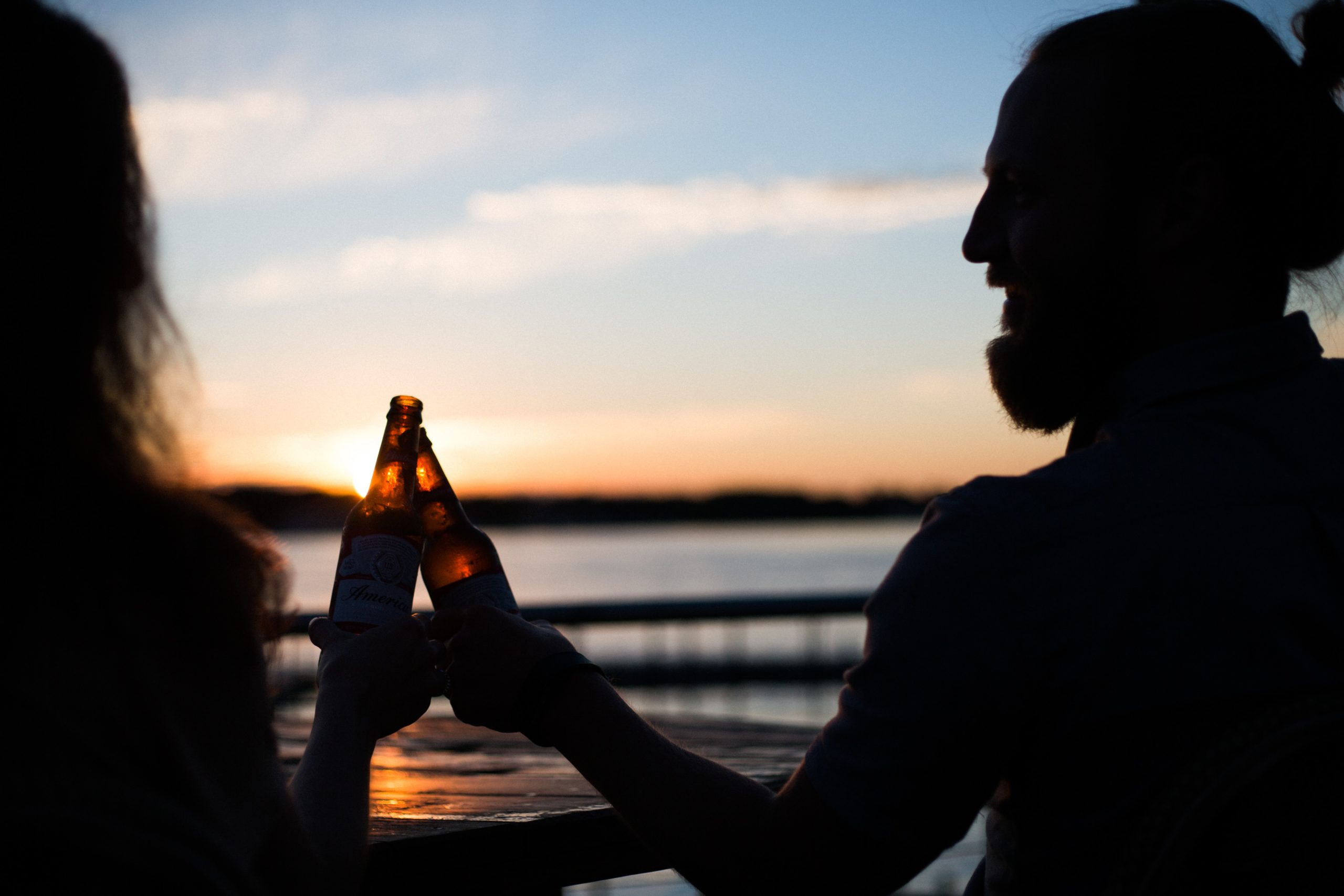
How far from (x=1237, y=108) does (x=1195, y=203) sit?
116 mm

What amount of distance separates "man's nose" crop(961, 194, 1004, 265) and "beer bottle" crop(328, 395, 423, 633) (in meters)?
0.88

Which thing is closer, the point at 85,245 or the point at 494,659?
the point at 85,245

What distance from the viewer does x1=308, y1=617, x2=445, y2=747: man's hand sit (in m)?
1.31

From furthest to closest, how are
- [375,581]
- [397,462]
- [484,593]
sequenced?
1. [397,462]
2. [484,593]
3. [375,581]

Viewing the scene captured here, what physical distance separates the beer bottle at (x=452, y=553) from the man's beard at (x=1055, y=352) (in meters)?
0.76

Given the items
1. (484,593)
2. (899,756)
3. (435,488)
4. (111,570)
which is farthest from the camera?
(435,488)

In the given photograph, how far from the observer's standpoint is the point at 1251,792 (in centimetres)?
90

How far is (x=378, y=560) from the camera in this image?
1.58 metres

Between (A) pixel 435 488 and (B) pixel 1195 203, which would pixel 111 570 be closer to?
(B) pixel 1195 203

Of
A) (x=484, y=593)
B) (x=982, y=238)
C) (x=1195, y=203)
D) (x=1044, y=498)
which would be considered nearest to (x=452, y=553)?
(x=484, y=593)

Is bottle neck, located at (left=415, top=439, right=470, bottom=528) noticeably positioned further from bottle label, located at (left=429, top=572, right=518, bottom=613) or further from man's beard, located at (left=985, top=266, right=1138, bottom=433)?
man's beard, located at (left=985, top=266, right=1138, bottom=433)

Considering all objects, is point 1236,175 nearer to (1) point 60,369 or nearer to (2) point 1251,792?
(2) point 1251,792

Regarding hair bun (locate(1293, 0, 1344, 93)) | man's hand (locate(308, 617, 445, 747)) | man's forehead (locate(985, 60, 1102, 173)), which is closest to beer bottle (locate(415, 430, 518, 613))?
man's hand (locate(308, 617, 445, 747))

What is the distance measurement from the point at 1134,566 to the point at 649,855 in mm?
916
